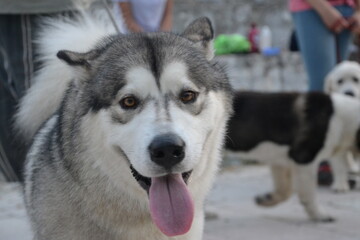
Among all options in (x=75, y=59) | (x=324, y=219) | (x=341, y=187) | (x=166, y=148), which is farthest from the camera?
(x=341, y=187)

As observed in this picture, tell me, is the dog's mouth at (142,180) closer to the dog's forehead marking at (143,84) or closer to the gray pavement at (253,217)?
the dog's forehead marking at (143,84)

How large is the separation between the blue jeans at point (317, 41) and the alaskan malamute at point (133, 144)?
3157 mm

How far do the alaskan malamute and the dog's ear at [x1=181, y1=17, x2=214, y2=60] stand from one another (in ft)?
0.17

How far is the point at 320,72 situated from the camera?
6.05m

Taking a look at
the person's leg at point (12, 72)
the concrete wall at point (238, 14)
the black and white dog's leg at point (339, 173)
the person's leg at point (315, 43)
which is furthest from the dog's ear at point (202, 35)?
the concrete wall at point (238, 14)

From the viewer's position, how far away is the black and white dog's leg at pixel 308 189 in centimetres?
497

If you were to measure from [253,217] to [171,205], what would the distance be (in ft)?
9.23

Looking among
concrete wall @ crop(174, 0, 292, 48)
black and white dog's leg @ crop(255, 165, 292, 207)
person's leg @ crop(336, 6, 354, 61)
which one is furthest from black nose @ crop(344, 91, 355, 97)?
concrete wall @ crop(174, 0, 292, 48)

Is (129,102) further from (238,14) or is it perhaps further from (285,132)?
(238,14)

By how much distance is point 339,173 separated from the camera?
6027mm

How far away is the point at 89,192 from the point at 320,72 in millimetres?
3982

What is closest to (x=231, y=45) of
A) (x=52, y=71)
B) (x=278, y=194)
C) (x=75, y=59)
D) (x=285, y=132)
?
(x=285, y=132)

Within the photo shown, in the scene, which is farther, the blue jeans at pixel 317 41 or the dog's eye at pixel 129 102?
the blue jeans at pixel 317 41

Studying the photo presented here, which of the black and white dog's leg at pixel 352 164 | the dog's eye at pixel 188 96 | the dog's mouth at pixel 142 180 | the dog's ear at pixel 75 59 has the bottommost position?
the black and white dog's leg at pixel 352 164
